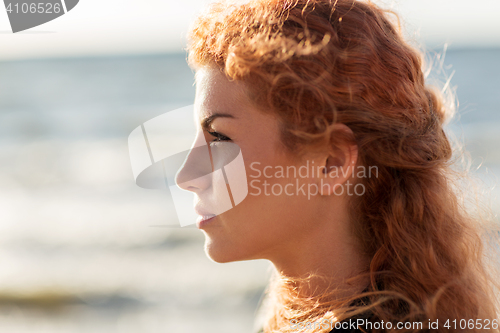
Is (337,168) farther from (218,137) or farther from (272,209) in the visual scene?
(218,137)

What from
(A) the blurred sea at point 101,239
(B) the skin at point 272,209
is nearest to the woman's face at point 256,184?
(B) the skin at point 272,209

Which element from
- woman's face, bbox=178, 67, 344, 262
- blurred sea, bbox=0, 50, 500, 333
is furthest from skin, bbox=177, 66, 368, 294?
blurred sea, bbox=0, 50, 500, 333

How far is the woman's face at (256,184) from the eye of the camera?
1.42 meters

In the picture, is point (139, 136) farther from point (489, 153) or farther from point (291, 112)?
point (489, 153)

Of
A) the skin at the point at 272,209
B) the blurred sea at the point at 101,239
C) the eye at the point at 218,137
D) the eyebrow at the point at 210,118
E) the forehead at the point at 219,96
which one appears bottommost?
the skin at the point at 272,209

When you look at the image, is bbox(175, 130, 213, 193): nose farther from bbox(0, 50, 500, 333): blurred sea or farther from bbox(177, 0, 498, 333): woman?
bbox(0, 50, 500, 333): blurred sea

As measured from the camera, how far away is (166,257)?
569 cm

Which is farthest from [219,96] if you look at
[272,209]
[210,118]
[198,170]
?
[272,209]

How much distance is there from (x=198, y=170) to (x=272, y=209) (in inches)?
12.4

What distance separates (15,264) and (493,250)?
576cm

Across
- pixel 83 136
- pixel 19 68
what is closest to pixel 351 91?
pixel 83 136

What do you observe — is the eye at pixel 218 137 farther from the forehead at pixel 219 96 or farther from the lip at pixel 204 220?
the lip at pixel 204 220

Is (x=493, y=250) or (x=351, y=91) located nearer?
(x=351, y=91)

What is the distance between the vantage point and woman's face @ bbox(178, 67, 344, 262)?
1.42 metres
